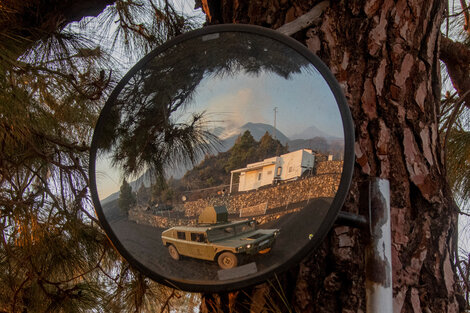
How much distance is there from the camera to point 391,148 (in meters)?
0.60

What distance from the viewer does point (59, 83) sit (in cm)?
99

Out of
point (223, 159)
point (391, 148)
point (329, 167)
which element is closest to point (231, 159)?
point (223, 159)

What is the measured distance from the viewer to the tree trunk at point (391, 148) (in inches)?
22.3

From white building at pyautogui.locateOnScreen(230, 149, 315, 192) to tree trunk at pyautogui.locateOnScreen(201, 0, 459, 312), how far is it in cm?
11

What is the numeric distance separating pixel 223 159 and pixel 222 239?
10 cm

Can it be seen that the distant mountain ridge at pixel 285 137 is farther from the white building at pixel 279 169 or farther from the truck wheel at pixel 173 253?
the truck wheel at pixel 173 253

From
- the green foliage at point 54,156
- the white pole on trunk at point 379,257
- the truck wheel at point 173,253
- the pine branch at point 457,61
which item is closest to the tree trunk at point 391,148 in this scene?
the white pole on trunk at point 379,257

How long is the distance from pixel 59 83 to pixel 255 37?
61 cm

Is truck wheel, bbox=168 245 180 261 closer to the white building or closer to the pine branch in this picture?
the white building

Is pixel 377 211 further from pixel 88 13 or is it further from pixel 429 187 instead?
pixel 88 13

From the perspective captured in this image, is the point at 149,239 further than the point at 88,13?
No

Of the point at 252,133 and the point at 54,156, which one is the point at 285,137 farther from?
the point at 54,156

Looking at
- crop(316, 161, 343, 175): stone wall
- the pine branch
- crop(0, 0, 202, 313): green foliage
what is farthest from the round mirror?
the pine branch

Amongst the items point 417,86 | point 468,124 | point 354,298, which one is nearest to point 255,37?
point 417,86
